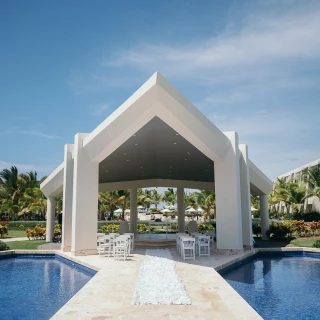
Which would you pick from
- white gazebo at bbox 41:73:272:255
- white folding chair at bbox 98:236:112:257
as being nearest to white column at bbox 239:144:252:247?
white gazebo at bbox 41:73:272:255

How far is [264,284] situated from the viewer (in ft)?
31.7

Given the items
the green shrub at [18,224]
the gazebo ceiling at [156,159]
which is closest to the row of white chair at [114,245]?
the gazebo ceiling at [156,159]

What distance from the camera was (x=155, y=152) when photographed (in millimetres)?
16250

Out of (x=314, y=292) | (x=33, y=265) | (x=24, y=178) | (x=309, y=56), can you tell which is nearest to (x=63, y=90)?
(x=33, y=265)

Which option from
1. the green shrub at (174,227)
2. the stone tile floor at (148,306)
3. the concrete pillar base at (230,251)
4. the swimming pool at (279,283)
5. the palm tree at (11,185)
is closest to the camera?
the stone tile floor at (148,306)

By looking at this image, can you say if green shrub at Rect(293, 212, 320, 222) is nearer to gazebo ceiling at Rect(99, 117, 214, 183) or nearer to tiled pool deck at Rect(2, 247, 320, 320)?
gazebo ceiling at Rect(99, 117, 214, 183)

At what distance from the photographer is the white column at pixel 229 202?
46.5 ft

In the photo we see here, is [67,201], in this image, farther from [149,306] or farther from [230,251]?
[149,306]

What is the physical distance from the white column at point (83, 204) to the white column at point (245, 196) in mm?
7618

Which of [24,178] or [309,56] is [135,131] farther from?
[24,178]

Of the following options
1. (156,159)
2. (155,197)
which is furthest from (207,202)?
(156,159)

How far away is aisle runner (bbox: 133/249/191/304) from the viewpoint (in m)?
6.55

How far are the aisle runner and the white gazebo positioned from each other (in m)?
4.48

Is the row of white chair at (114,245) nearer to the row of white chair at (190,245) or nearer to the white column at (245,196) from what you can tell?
the row of white chair at (190,245)
